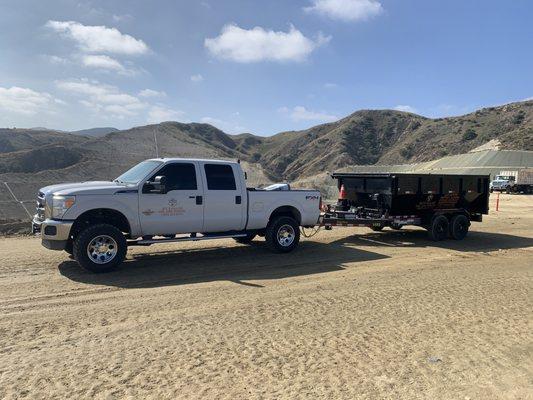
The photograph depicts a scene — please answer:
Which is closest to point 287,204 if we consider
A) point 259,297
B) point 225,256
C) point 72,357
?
point 225,256

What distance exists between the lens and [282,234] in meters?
10.9

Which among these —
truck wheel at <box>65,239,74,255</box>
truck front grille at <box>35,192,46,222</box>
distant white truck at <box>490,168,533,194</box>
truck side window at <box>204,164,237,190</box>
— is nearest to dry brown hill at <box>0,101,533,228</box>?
distant white truck at <box>490,168,533,194</box>

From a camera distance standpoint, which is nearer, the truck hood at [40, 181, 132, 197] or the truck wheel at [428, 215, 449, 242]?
the truck hood at [40, 181, 132, 197]

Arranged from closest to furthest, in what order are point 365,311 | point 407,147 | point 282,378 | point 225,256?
1. point 282,378
2. point 365,311
3. point 225,256
4. point 407,147

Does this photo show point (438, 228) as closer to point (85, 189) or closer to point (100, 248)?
point (100, 248)

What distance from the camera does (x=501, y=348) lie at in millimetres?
5426

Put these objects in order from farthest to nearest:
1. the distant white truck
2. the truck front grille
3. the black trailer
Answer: the distant white truck < the black trailer < the truck front grille

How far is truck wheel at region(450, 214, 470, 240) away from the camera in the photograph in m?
14.1

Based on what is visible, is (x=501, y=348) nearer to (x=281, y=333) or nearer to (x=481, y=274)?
(x=281, y=333)

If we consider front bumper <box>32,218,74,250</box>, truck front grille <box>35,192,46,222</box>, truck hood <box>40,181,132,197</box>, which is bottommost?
front bumper <box>32,218,74,250</box>

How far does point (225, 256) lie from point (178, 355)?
18.3 feet

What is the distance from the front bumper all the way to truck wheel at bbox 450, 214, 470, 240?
10691mm

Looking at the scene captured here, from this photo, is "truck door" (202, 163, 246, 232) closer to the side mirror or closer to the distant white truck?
the side mirror

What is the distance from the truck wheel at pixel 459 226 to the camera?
46.3 ft
